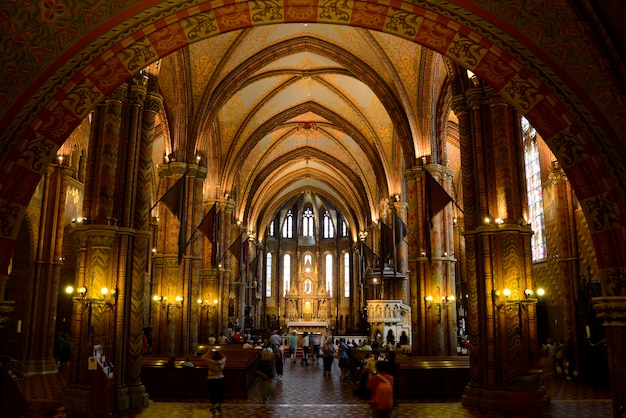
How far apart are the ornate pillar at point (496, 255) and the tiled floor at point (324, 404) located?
800mm

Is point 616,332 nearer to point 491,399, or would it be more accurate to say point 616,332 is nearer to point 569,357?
point 491,399

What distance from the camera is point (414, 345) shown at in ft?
56.6

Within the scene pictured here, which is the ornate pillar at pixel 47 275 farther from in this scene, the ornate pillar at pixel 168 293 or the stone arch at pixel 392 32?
the stone arch at pixel 392 32

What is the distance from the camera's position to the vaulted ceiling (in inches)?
725

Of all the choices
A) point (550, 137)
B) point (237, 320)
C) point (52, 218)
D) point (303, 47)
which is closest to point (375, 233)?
point (237, 320)

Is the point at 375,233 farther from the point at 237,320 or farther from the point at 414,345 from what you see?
the point at 414,345

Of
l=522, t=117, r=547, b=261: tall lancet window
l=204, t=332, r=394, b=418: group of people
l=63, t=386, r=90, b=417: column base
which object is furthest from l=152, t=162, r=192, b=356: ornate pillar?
l=522, t=117, r=547, b=261: tall lancet window

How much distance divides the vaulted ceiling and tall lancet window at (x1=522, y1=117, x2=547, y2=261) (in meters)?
5.10

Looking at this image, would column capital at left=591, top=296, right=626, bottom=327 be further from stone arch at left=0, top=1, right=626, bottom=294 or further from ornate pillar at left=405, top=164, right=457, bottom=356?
ornate pillar at left=405, top=164, right=457, bottom=356

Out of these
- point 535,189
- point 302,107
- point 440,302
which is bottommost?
point 440,302

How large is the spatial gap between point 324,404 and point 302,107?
18.1 metres

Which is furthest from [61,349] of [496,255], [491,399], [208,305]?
[496,255]

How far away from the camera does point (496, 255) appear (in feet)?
35.1

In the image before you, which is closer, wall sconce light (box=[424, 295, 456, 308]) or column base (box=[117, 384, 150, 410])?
column base (box=[117, 384, 150, 410])
